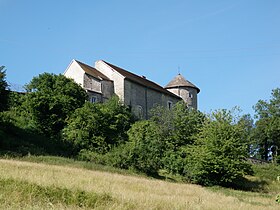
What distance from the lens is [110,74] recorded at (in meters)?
51.8

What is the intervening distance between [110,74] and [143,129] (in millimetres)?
14458

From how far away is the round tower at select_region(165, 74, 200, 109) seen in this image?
6159cm

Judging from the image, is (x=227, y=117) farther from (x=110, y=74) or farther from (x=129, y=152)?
(x=110, y=74)

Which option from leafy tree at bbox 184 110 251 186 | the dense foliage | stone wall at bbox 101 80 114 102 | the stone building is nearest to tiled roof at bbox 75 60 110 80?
the stone building

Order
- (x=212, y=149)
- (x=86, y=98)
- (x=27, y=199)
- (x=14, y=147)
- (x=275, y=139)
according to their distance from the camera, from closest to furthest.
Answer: (x=27, y=199)
(x=14, y=147)
(x=212, y=149)
(x=86, y=98)
(x=275, y=139)

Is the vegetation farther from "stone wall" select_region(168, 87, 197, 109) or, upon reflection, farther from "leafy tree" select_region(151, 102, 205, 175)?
"stone wall" select_region(168, 87, 197, 109)

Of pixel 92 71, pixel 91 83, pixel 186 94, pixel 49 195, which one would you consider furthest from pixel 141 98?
pixel 49 195

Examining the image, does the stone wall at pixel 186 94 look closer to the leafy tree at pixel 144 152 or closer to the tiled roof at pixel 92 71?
the tiled roof at pixel 92 71

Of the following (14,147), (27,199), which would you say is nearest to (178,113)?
(14,147)

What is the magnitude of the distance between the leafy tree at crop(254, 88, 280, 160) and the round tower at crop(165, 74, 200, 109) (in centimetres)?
1351

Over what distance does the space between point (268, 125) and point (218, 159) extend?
32405 mm

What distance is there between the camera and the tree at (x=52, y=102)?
134ft

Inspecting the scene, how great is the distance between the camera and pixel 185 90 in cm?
6175

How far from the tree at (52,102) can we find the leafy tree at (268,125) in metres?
35.2
